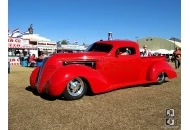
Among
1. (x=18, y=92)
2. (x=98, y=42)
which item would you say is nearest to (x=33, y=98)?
(x=18, y=92)

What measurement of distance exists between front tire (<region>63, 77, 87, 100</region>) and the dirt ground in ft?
0.51

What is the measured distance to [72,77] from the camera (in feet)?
18.5

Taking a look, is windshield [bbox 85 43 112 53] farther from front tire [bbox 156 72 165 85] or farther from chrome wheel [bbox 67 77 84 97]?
front tire [bbox 156 72 165 85]

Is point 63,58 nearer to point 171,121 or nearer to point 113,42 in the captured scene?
point 113,42

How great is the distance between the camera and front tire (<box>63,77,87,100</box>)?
5719mm

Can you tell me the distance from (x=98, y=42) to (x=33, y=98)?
9.17 feet

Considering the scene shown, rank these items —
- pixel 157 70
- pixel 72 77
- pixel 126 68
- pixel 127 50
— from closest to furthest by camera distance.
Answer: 1. pixel 72 77
2. pixel 126 68
3. pixel 127 50
4. pixel 157 70

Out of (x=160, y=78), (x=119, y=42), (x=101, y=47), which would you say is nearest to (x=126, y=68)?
(x=119, y=42)

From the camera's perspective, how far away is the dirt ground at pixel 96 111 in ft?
12.8

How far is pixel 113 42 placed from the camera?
23.8 feet

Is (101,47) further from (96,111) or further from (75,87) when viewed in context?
(96,111)

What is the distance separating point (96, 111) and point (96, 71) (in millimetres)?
1751

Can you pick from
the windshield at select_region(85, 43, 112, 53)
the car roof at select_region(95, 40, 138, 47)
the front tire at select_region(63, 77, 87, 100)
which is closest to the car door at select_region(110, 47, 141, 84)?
the car roof at select_region(95, 40, 138, 47)

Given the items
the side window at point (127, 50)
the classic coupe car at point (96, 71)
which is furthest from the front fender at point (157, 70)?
the side window at point (127, 50)
